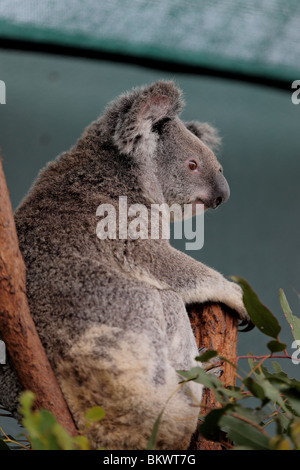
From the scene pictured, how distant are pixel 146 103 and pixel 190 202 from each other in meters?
0.43

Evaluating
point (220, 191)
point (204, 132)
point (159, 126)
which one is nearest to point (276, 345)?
point (220, 191)

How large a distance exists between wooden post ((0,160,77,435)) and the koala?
3.9 inches

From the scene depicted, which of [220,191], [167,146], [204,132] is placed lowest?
[220,191]

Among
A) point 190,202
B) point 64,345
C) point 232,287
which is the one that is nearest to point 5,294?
point 64,345

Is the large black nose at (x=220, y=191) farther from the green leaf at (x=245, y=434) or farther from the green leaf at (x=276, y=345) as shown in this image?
the green leaf at (x=245, y=434)

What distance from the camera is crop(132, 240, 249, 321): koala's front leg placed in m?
1.75

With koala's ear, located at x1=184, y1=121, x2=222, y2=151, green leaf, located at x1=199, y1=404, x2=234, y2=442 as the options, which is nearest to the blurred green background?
koala's ear, located at x1=184, y1=121, x2=222, y2=151

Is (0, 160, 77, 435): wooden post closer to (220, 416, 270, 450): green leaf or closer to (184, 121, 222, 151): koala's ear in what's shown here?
(220, 416, 270, 450): green leaf

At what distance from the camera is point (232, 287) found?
189 centimetres

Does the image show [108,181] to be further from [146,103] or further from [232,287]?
[232,287]

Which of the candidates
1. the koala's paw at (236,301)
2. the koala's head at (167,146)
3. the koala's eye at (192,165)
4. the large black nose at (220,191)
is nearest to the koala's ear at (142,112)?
the koala's head at (167,146)

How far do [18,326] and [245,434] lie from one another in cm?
58

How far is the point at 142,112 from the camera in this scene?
1972 millimetres

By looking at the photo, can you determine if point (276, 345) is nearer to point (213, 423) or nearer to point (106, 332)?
point (213, 423)
